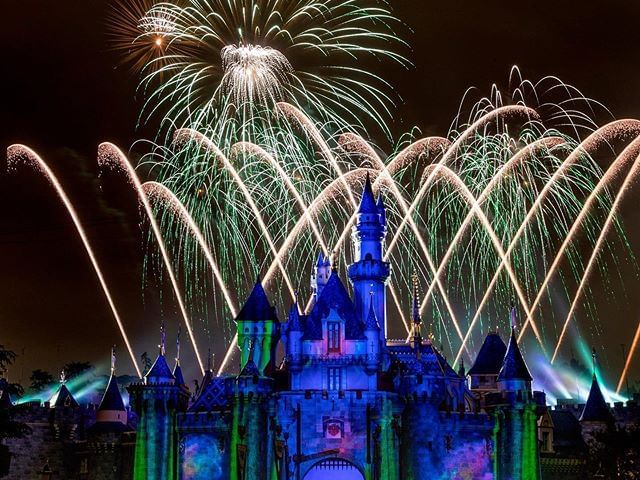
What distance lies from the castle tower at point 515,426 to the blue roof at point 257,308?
18390 millimetres

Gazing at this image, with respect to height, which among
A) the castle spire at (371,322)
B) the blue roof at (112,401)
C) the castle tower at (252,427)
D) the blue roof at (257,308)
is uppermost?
the blue roof at (257,308)

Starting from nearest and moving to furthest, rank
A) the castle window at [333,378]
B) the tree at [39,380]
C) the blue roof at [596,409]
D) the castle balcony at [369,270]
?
1. the castle window at [333,378]
2. the castle balcony at [369,270]
3. the blue roof at [596,409]
4. the tree at [39,380]

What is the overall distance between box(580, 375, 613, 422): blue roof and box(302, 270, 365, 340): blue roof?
76.6 feet

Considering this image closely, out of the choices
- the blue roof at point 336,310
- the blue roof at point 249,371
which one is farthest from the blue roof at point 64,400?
the blue roof at point 336,310

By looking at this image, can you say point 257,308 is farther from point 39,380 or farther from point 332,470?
point 39,380

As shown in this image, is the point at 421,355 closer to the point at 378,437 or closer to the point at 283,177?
the point at 378,437

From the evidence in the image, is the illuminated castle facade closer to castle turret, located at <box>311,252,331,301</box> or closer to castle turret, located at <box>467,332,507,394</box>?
castle turret, located at <box>311,252,331,301</box>

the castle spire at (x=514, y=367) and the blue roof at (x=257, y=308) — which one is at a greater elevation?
the blue roof at (x=257, y=308)

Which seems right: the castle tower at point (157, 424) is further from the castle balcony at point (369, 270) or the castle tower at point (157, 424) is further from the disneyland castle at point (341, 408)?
the castle balcony at point (369, 270)

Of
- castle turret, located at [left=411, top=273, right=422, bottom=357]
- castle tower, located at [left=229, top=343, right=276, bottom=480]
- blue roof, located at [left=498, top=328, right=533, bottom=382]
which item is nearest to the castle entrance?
castle tower, located at [left=229, top=343, right=276, bottom=480]

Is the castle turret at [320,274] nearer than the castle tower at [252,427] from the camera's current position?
No

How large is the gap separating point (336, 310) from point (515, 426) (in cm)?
1554

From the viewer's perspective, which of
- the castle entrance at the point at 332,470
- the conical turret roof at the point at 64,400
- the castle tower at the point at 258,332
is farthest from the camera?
the conical turret roof at the point at 64,400

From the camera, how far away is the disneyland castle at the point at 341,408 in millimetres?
85812
